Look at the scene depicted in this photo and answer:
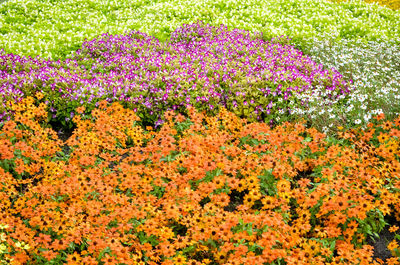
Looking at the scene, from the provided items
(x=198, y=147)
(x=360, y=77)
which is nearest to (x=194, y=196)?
(x=198, y=147)

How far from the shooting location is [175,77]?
6.43 m

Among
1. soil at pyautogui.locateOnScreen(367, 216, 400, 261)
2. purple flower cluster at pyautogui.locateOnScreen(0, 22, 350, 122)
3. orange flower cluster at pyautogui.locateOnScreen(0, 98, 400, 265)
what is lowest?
soil at pyautogui.locateOnScreen(367, 216, 400, 261)

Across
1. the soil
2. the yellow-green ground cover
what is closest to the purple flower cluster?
the yellow-green ground cover

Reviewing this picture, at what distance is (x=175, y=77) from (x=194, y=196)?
2976mm

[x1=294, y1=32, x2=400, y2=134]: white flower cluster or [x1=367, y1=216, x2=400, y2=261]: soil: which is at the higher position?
[x1=294, y1=32, x2=400, y2=134]: white flower cluster

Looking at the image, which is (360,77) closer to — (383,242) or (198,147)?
(383,242)

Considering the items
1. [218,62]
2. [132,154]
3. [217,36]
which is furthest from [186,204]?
[217,36]

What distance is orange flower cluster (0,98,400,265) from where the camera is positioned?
11.4ft

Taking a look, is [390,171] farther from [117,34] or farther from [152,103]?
[117,34]

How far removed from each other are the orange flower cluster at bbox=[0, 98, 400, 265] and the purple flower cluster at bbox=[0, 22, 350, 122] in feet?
1.39

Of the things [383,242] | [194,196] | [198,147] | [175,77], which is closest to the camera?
[194,196]

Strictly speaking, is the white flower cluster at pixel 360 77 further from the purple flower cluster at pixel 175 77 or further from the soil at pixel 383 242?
the soil at pixel 383 242

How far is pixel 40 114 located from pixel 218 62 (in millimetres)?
3533

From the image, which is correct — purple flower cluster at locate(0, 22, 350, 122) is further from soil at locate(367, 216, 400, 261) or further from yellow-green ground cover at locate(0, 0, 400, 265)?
soil at locate(367, 216, 400, 261)
